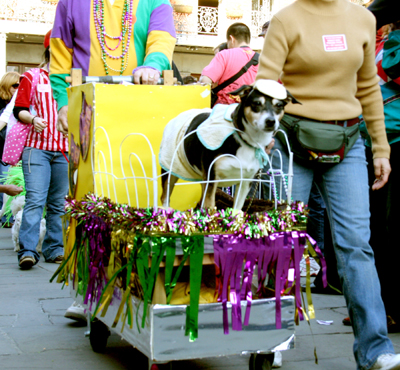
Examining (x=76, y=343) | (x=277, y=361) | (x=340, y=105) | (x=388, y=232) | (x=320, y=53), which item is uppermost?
(x=320, y=53)

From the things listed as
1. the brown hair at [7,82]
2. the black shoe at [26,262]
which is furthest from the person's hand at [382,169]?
the brown hair at [7,82]

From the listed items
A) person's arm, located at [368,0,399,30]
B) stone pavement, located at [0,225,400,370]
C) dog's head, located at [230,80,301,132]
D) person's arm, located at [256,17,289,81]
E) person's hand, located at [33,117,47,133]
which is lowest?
stone pavement, located at [0,225,400,370]

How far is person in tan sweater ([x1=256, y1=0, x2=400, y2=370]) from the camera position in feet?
8.44

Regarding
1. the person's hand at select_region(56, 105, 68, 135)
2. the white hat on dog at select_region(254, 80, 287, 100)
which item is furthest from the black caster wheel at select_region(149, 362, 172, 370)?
the person's hand at select_region(56, 105, 68, 135)

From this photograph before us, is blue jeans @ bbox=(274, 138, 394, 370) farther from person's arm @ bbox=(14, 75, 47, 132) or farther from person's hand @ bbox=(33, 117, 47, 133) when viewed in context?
person's arm @ bbox=(14, 75, 47, 132)

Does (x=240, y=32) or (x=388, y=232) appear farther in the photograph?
(x=240, y=32)

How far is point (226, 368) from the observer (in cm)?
278

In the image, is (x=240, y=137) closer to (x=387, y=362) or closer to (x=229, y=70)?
(x=387, y=362)

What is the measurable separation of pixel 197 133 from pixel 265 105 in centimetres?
34

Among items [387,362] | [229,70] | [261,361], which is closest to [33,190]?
[229,70]

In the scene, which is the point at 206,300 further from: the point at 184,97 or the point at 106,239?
the point at 184,97

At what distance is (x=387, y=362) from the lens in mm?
2443

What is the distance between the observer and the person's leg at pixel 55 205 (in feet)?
18.3

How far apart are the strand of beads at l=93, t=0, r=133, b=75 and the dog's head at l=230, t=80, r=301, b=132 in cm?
119
